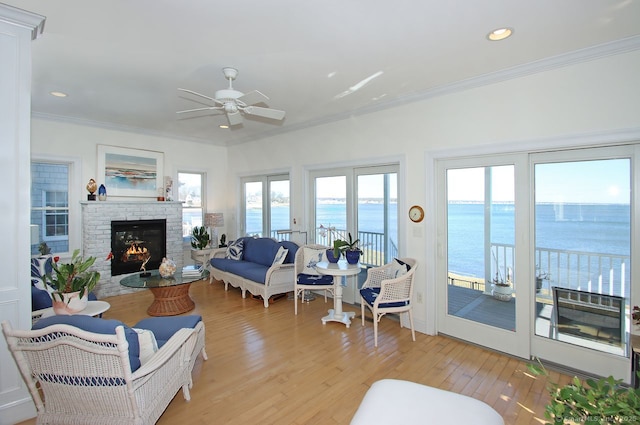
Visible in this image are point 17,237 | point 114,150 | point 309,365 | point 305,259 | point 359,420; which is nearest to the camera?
point 359,420

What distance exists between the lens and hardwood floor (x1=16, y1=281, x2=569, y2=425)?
2387 millimetres

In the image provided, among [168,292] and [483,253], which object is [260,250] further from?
[483,253]

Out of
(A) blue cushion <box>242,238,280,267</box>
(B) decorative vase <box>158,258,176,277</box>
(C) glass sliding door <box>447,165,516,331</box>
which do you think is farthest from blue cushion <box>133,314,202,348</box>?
(C) glass sliding door <box>447,165,516,331</box>

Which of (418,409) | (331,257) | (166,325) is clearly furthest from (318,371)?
(418,409)

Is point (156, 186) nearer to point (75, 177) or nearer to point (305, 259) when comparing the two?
point (75, 177)

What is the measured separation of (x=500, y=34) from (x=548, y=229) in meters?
1.87

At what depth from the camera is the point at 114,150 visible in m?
5.62

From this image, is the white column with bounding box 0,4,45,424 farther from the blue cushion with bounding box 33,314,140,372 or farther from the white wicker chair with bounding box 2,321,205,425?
the blue cushion with bounding box 33,314,140,372

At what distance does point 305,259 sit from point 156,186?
3429 mm

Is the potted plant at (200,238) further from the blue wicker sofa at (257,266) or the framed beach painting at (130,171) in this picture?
the framed beach painting at (130,171)

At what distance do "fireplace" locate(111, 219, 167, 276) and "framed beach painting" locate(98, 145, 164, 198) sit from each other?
58 centimetres

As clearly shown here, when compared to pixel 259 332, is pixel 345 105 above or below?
above

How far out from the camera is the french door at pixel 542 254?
109 inches

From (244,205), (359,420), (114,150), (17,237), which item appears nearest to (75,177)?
(114,150)
